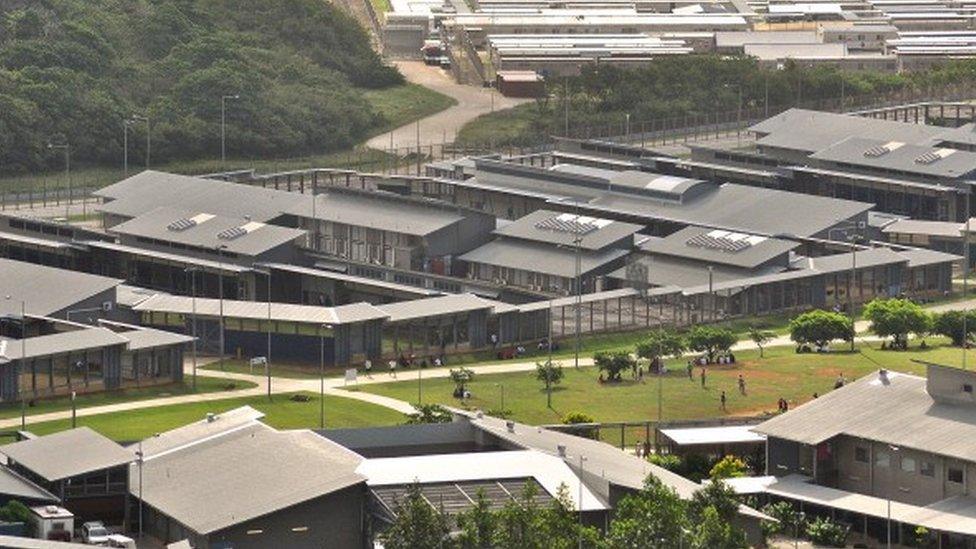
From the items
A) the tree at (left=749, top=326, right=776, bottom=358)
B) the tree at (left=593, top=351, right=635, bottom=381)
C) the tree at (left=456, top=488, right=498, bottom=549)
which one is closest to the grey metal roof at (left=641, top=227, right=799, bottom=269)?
the tree at (left=749, top=326, right=776, bottom=358)

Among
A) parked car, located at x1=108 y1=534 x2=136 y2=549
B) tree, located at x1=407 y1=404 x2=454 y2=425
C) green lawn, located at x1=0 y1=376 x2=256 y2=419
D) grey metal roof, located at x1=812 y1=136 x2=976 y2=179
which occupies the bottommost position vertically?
green lawn, located at x1=0 y1=376 x2=256 y2=419

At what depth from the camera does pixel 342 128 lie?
503ft

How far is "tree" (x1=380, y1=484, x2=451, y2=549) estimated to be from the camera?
2655 inches

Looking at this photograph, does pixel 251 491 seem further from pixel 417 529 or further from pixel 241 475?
pixel 417 529

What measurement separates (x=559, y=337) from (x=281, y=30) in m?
68.6

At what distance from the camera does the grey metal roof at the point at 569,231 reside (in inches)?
4518

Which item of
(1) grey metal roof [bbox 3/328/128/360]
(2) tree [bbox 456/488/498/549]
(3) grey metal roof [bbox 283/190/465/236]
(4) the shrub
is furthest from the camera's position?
(3) grey metal roof [bbox 283/190/465/236]

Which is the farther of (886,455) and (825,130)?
(825,130)

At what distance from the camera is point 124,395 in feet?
302

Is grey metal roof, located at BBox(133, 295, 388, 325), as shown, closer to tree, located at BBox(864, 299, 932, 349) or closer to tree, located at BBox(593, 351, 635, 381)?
tree, located at BBox(593, 351, 635, 381)

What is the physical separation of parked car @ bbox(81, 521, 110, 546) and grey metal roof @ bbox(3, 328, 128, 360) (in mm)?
19445

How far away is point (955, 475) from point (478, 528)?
14429mm

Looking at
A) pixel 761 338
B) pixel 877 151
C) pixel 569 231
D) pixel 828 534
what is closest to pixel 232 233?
pixel 569 231

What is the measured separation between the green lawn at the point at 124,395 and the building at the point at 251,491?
13.2 meters
